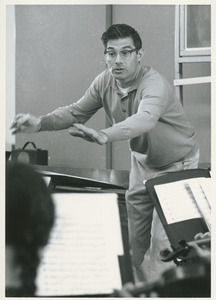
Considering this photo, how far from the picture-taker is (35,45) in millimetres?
1516

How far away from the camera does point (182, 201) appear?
140cm

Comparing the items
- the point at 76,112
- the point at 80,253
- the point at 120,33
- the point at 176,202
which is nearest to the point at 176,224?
the point at 176,202

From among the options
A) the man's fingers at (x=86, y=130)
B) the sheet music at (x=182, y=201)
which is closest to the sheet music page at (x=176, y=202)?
the sheet music at (x=182, y=201)

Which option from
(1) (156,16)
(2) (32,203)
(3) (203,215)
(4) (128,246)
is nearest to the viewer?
(2) (32,203)

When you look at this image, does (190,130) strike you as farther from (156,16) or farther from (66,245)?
(66,245)

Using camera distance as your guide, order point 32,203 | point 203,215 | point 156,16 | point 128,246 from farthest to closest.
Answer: point 156,16, point 203,215, point 128,246, point 32,203

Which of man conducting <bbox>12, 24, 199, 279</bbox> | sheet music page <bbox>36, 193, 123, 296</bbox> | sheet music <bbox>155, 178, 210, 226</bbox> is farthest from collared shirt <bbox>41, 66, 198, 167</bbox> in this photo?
sheet music page <bbox>36, 193, 123, 296</bbox>

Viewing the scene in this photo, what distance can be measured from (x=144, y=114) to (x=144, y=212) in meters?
0.29

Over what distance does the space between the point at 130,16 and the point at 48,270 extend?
0.76 m

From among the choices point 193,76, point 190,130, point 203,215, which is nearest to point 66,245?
point 203,215

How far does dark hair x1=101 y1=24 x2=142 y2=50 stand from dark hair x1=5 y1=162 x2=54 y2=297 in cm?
51

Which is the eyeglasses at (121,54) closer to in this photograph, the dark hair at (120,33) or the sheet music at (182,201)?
the dark hair at (120,33)

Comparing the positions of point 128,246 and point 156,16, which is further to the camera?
point 156,16

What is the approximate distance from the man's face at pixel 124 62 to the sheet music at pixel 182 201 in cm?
34
